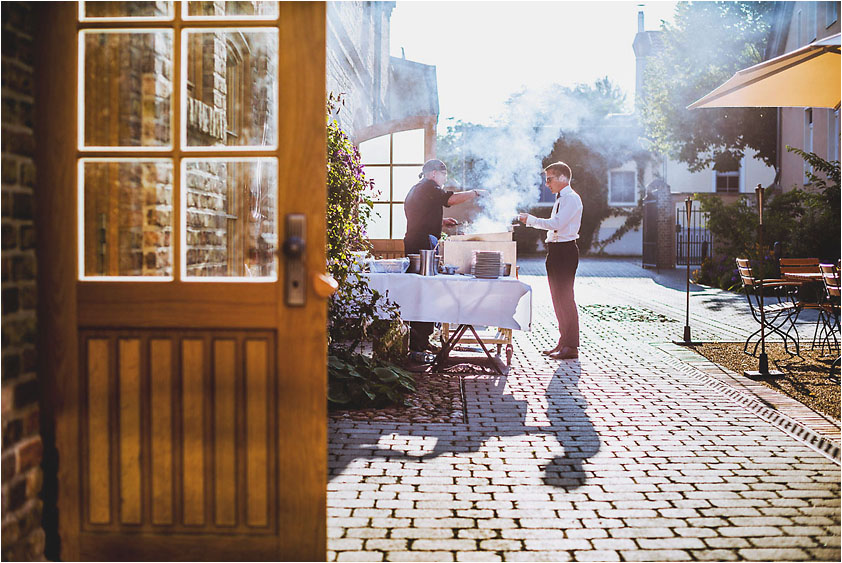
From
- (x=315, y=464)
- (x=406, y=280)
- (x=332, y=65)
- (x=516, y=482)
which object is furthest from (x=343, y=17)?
(x=315, y=464)

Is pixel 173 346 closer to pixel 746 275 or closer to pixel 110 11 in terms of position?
pixel 110 11

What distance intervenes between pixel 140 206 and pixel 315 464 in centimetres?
118

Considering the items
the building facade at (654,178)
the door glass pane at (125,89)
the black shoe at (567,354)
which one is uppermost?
the building facade at (654,178)

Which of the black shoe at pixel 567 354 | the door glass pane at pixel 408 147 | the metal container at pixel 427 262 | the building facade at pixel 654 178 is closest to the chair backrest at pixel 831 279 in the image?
the black shoe at pixel 567 354

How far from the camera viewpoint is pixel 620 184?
33.6 m

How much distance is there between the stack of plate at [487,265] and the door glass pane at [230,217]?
7.59ft

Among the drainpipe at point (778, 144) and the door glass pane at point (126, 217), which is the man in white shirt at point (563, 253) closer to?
the door glass pane at point (126, 217)

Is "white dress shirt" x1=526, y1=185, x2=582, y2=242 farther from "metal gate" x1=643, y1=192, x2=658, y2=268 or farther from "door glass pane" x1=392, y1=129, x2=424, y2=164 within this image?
"metal gate" x1=643, y1=192, x2=658, y2=268

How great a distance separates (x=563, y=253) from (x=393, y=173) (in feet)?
12.7

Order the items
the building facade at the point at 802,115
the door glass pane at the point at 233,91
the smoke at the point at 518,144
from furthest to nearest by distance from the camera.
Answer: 1. the smoke at the point at 518,144
2. the building facade at the point at 802,115
3. the door glass pane at the point at 233,91

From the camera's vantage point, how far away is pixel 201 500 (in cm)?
277

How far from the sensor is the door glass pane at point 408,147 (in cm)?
1091

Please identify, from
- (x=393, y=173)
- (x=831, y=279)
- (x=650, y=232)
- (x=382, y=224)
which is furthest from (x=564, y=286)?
(x=650, y=232)

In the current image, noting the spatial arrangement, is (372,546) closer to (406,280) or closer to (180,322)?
(180,322)
